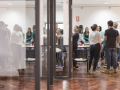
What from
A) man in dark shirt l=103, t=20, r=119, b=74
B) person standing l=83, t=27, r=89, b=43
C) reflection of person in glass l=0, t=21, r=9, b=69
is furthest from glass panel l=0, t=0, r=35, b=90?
person standing l=83, t=27, r=89, b=43

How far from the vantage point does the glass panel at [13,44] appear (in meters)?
0.94

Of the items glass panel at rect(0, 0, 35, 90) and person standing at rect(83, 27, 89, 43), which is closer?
glass panel at rect(0, 0, 35, 90)

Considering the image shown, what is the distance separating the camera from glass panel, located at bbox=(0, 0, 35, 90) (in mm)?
941

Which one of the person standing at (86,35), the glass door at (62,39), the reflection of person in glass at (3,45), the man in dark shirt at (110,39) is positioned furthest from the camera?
the person standing at (86,35)

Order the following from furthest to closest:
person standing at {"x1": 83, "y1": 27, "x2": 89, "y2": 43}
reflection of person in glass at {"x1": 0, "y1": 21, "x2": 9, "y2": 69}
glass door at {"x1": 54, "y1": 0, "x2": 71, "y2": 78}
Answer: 1. person standing at {"x1": 83, "y1": 27, "x2": 89, "y2": 43}
2. glass door at {"x1": 54, "y1": 0, "x2": 71, "y2": 78}
3. reflection of person in glass at {"x1": 0, "y1": 21, "x2": 9, "y2": 69}

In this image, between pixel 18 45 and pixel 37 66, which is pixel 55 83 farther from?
pixel 18 45

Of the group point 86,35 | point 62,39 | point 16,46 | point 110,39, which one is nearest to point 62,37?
point 62,39

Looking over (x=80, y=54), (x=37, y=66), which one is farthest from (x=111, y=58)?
(x=37, y=66)

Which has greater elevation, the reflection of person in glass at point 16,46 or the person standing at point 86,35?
the person standing at point 86,35

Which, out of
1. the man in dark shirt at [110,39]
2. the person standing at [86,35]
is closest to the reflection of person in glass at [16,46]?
the man in dark shirt at [110,39]

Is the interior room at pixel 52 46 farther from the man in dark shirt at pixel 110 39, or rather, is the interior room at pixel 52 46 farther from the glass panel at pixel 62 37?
the man in dark shirt at pixel 110 39

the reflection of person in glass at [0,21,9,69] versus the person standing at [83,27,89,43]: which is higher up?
the person standing at [83,27,89,43]

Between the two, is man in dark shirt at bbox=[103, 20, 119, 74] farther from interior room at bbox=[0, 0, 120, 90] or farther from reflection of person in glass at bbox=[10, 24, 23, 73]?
reflection of person in glass at bbox=[10, 24, 23, 73]

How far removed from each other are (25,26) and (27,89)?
500 millimetres
